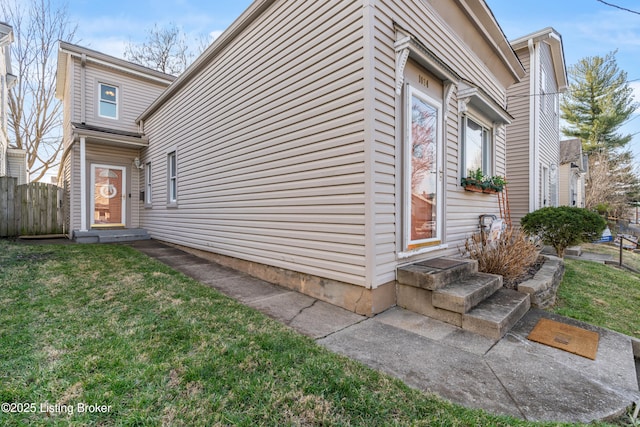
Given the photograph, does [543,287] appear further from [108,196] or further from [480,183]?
[108,196]

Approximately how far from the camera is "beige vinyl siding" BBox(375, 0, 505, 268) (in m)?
3.35

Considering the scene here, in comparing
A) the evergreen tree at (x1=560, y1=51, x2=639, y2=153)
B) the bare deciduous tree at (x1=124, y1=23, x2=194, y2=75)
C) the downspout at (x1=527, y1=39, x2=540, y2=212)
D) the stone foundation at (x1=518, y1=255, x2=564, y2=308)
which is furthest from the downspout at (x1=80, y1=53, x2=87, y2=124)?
the evergreen tree at (x1=560, y1=51, x2=639, y2=153)

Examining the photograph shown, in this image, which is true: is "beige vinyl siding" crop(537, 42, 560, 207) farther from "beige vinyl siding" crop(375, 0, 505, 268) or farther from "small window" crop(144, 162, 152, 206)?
"small window" crop(144, 162, 152, 206)

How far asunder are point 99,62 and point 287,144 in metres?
8.78

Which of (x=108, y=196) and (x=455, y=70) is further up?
(x=455, y=70)

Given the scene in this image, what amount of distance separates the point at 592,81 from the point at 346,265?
101ft

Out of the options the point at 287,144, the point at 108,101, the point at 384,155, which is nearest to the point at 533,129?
the point at 384,155

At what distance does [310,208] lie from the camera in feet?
12.3

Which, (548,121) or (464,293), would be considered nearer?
(464,293)

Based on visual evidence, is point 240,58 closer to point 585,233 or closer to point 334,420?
point 334,420

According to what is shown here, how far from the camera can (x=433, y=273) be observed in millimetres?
3133

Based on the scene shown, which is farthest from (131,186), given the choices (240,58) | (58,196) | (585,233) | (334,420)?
(585,233)

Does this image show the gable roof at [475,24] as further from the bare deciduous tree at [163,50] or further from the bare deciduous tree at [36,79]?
the bare deciduous tree at [36,79]

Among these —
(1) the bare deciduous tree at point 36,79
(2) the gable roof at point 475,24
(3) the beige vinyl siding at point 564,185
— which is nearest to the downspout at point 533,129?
(2) the gable roof at point 475,24
